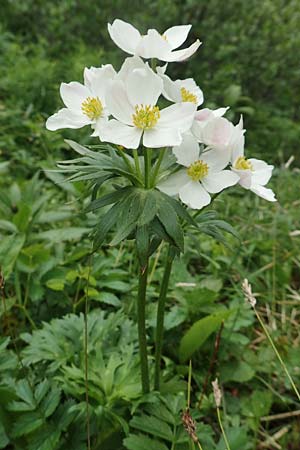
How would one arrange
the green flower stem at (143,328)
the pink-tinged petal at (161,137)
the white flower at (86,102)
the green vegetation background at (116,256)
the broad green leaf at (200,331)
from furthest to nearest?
the broad green leaf at (200,331) → the green vegetation background at (116,256) → the green flower stem at (143,328) → the white flower at (86,102) → the pink-tinged petal at (161,137)

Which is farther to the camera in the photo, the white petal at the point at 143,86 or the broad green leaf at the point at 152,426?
the broad green leaf at the point at 152,426

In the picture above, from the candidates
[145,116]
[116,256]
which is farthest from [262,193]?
[116,256]

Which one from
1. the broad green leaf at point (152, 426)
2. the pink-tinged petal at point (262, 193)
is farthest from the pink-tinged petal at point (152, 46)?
the broad green leaf at point (152, 426)

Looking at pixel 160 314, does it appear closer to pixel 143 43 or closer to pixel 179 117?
pixel 179 117

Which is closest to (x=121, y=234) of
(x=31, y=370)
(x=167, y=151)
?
(x=167, y=151)

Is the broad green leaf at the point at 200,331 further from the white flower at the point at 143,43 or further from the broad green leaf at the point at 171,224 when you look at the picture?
the white flower at the point at 143,43

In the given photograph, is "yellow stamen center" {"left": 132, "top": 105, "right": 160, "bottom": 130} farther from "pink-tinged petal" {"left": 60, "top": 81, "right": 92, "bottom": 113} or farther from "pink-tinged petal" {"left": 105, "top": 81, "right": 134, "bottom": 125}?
"pink-tinged petal" {"left": 60, "top": 81, "right": 92, "bottom": 113}
